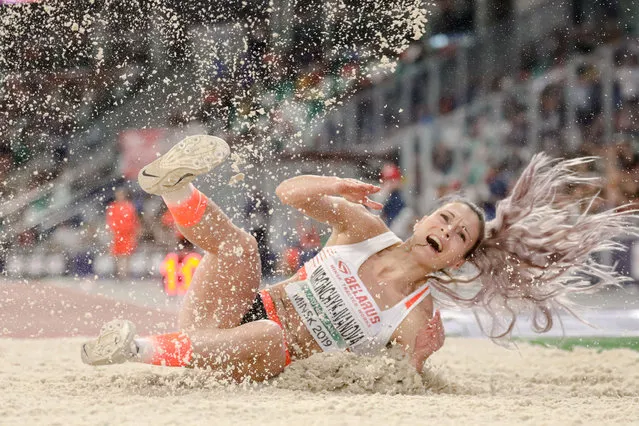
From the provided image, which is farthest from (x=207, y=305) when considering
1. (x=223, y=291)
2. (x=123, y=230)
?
(x=123, y=230)

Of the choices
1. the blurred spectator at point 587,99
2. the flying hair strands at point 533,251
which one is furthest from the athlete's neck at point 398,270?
the blurred spectator at point 587,99

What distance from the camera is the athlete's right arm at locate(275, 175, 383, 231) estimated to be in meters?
2.57

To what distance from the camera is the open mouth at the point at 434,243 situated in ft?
9.20

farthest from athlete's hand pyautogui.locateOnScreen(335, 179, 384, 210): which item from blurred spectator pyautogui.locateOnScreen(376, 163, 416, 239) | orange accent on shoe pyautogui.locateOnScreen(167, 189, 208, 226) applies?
blurred spectator pyautogui.locateOnScreen(376, 163, 416, 239)

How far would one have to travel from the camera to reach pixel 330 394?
2529 millimetres

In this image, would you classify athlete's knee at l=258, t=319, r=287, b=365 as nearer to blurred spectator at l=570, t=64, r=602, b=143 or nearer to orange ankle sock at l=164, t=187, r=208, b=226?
orange ankle sock at l=164, t=187, r=208, b=226

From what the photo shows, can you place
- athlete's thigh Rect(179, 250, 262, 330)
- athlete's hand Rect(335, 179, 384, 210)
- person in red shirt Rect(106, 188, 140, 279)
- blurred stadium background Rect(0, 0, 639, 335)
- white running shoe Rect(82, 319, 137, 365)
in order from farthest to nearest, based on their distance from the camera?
person in red shirt Rect(106, 188, 140, 279) → blurred stadium background Rect(0, 0, 639, 335) → athlete's thigh Rect(179, 250, 262, 330) → athlete's hand Rect(335, 179, 384, 210) → white running shoe Rect(82, 319, 137, 365)

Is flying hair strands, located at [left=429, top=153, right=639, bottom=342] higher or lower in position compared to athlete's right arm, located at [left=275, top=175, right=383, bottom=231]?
lower

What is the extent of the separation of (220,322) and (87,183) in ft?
22.3

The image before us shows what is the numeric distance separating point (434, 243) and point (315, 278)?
0.41m

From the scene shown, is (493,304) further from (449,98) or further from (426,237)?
(449,98)

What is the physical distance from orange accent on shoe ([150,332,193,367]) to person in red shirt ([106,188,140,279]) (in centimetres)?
573

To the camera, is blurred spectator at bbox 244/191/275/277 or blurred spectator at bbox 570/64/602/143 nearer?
blurred spectator at bbox 570/64/602/143

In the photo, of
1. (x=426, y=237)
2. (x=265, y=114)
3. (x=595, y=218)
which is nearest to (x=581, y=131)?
(x=265, y=114)
